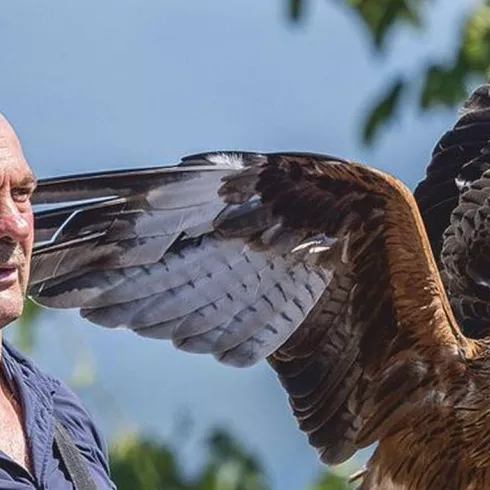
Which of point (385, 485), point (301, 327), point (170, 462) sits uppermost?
point (301, 327)

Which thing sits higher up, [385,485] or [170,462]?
[385,485]

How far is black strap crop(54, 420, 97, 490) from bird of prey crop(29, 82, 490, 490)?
763 mm

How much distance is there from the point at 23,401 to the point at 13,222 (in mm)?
395

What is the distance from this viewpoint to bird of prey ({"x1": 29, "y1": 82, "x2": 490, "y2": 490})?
4.79 meters

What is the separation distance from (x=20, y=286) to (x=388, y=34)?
3.71 meters

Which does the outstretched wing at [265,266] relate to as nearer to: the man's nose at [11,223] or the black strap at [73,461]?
the black strap at [73,461]

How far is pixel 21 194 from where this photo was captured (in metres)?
3.69

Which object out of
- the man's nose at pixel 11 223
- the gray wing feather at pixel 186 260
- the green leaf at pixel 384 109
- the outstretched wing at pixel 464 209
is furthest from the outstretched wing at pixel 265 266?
the green leaf at pixel 384 109

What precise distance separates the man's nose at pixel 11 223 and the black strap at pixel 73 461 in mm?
426

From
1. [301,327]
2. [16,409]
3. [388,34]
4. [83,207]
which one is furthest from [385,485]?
[388,34]

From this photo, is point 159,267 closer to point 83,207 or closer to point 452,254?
point 83,207

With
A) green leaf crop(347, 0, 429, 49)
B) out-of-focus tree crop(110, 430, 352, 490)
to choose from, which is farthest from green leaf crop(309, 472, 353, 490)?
green leaf crop(347, 0, 429, 49)

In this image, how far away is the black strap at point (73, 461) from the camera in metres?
3.72

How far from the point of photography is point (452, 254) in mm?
5723
